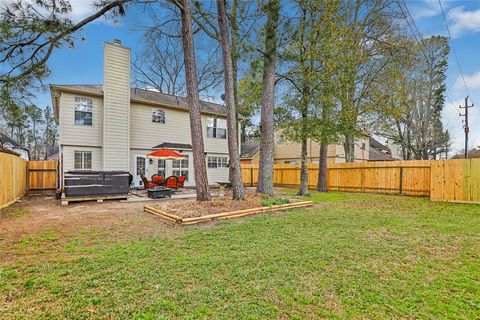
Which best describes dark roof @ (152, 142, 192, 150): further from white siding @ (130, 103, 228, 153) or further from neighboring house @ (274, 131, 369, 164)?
neighboring house @ (274, 131, 369, 164)

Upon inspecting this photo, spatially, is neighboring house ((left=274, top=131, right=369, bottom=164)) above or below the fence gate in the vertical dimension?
above

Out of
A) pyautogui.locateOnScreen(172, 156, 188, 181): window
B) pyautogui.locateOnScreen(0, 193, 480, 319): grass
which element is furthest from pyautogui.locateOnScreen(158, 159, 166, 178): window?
pyautogui.locateOnScreen(0, 193, 480, 319): grass

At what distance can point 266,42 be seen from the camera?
9305 millimetres

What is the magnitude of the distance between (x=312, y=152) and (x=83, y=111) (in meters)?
19.4

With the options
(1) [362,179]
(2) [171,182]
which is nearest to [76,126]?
(2) [171,182]

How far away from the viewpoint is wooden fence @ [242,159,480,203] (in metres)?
8.55

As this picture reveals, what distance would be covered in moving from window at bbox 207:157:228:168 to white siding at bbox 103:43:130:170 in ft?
16.6

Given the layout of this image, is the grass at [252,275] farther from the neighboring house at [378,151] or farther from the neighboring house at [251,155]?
the neighboring house at [378,151]

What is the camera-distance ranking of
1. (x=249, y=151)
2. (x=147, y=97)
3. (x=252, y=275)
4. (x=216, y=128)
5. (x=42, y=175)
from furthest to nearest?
(x=249, y=151) < (x=216, y=128) < (x=147, y=97) < (x=42, y=175) < (x=252, y=275)

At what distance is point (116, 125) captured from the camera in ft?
40.1

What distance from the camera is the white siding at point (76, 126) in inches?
447

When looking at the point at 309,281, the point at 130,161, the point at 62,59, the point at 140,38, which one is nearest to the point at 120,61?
the point at 140,38

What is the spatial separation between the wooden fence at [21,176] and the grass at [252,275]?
482 centimetres

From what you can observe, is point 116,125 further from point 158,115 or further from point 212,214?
point 212,214
